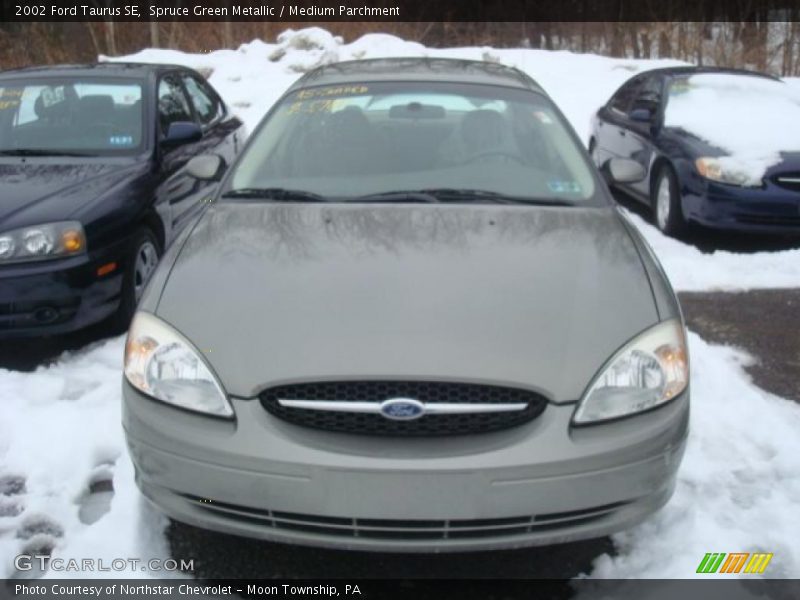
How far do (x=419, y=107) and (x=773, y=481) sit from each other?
2.30 m

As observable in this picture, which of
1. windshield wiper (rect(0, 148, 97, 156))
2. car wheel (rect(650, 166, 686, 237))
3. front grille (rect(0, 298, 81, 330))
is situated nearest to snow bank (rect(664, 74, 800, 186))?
car wheel (rect(650, 166, 686, 237))

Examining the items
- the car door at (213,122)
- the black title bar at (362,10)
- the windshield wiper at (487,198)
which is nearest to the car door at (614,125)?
the car door at (213,122)

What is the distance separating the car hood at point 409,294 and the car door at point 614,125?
527 centimetres

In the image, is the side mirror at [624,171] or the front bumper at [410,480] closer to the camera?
the front bumper at [410,480]

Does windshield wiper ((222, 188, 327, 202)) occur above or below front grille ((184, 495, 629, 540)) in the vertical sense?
above

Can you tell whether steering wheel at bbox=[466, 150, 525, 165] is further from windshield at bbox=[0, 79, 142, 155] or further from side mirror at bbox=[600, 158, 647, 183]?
windshield at bbox=[0, 79, 142, 155]

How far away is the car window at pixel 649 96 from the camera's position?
7.64 m

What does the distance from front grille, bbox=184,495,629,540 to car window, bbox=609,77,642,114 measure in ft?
22.4

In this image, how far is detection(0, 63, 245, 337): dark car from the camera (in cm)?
411

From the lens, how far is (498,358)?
7.63 feet

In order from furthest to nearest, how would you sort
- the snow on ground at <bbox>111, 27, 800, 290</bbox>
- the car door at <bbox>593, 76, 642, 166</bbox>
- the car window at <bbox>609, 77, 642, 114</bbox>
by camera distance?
the snow on ground at <bbox>111, 27, 800, 290</bbox>, the car window at <bbox>609, 77, 642, 114</bbox>, the car door at <bbox>593, 76, 642, 166</bbox>

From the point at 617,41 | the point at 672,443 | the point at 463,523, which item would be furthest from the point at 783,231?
the point at 617,41

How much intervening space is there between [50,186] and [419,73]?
2.20m

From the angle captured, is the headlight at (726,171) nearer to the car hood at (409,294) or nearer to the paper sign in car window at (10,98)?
the car hood at (409,294)
